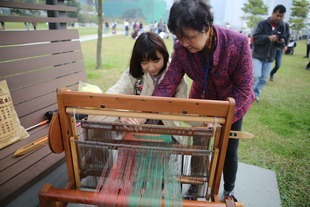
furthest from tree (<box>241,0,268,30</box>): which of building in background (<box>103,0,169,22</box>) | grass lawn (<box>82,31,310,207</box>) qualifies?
grass lawn (<box>82,31,310,207</box>)

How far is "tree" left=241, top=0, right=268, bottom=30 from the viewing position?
27.8m

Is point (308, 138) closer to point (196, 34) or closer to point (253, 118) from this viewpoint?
point (253, 118)

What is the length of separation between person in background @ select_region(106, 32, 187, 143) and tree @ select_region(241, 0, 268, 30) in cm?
3022

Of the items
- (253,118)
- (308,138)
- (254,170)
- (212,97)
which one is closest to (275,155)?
(254,170)

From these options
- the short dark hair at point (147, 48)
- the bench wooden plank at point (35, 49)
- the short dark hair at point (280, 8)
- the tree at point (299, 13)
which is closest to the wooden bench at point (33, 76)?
the bench wooden plank at point (35, 49)

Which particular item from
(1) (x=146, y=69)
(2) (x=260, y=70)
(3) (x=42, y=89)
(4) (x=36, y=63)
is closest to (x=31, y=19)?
(4) (x=36, y=63)

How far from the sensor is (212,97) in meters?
1.55

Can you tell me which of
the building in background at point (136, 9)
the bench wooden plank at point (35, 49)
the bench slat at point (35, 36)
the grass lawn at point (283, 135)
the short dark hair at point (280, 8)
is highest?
the building in background at point (136, 9)

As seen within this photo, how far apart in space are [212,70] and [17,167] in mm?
1564

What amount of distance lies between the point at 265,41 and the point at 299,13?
20.4 meters

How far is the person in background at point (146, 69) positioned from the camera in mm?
1545

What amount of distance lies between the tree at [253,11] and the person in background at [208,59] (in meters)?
30.3

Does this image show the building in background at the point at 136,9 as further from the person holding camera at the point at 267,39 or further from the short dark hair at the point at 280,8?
the short dark hair at the point at 280,8

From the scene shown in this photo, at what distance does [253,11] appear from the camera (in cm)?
2864
